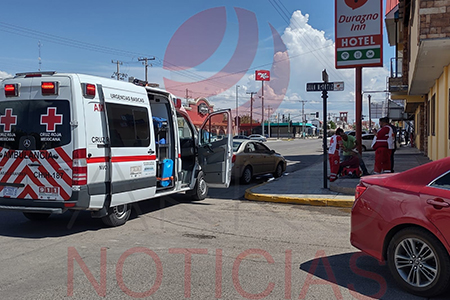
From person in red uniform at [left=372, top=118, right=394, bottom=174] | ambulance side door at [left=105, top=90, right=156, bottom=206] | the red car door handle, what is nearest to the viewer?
the red car door handle

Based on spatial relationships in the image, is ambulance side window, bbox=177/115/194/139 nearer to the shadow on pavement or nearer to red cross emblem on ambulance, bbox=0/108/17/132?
the shadow on pavement

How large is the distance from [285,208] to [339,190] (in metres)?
2.07

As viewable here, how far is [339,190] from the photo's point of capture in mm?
10711

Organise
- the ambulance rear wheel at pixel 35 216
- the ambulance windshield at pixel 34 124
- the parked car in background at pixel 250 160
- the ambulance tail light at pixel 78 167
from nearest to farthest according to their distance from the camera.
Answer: the ambulance tail light at pixel 78 167, the ambulance windshield at pixel 34 124, the ambulance rear wheel at pixel 35 216, the parked car in background at pixel 250 160

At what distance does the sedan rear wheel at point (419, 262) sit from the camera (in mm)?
4008

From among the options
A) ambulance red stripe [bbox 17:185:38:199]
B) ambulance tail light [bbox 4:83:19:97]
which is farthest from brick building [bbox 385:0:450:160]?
ambulance red stripe [bbox 17:185:38:199]

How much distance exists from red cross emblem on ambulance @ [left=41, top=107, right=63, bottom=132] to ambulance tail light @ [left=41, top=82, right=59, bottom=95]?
26 cm

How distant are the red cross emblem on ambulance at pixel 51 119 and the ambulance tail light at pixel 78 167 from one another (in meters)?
0.57

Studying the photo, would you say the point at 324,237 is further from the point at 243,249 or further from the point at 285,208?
the point at 285,208

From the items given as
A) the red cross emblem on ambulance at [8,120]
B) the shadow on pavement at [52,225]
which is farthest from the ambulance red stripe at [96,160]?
the red cross emblem on ambulance at [8,120]

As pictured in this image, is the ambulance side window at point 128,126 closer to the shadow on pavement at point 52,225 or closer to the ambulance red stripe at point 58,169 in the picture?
the ambulance red stripe at point 58,169

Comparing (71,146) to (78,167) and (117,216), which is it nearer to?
(78,167)

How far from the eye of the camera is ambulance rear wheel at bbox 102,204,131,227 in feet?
23.6

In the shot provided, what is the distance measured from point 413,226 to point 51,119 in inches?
213
